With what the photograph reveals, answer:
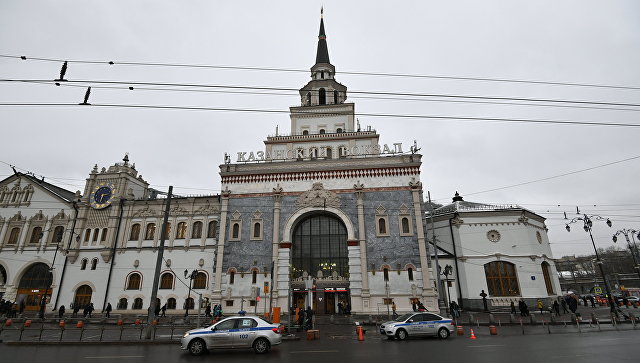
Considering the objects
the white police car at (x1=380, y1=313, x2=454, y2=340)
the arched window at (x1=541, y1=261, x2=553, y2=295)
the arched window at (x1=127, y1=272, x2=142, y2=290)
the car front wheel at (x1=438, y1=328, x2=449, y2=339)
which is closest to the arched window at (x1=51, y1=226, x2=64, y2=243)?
the arched window at (x1=127, y1=272, x2=142, y2=290)

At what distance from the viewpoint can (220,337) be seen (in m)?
13.7

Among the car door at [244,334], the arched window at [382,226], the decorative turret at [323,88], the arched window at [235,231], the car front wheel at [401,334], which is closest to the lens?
the car door at [244,334]

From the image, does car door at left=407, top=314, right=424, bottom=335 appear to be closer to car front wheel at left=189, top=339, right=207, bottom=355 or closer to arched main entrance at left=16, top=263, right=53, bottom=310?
car front wheel at left=189, top=339, right=207, bottom=355

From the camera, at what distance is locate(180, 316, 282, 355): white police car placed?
1353cm

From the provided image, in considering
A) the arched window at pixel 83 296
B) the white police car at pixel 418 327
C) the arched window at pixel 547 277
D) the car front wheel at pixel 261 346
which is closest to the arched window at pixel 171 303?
the arched window at pixel 83 296

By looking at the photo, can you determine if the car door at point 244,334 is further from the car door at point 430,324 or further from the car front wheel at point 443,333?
the car front wheel at point 443,333

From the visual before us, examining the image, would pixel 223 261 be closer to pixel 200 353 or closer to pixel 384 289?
pixel 384 289

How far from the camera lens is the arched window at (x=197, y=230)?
35.1 m

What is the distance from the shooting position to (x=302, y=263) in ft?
106

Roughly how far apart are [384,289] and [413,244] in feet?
16.2

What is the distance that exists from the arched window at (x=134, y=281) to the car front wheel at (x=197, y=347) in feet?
80.8

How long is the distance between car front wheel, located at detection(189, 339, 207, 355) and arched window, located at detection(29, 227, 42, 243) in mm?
35624

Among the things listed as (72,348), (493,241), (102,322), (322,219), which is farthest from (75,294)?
(493,241)

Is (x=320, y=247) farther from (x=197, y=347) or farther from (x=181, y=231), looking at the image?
(x=197, y=347)
